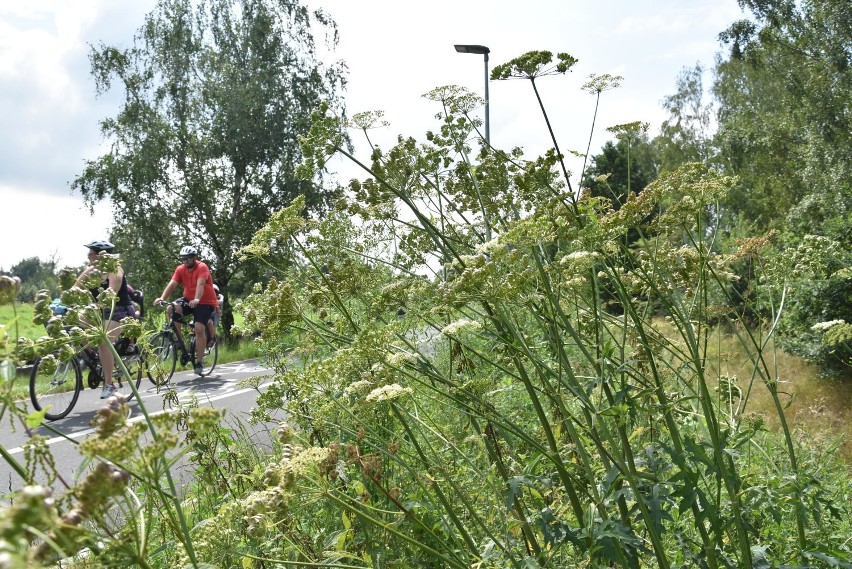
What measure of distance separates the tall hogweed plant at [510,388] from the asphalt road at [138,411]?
76 cm

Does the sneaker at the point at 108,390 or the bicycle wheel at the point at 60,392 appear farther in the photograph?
the bicycle wheel at the point at 60,392

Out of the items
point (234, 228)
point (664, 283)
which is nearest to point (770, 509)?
point (664, 283)

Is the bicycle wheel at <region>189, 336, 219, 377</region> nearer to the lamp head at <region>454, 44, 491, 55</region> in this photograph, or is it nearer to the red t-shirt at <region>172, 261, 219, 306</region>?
the red t-shirt at <region>172, 261, 219, 306</region>

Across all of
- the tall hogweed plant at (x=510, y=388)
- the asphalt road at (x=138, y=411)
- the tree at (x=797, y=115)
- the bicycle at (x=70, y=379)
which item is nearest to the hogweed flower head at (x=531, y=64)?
the tall hogweed plant at (x=510, y=388)

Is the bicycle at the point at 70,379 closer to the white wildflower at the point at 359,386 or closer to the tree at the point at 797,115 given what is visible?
the white wildflower at the point at 359,386

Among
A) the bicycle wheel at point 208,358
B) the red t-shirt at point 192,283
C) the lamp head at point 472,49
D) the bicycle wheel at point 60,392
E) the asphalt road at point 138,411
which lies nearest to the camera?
the asphalt road at point 138,411

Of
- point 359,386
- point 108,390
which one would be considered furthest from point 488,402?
point 108,390

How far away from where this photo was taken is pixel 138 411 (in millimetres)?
8695

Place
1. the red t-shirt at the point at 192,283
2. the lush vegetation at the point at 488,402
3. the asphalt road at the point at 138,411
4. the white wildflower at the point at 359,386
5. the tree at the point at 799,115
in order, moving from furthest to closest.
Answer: the tree at the point at 799,115, the red t-shirt at the point at 192,283, the asphalt road at the point at 138,411, the white wildflower at the point at 359,386, the lush vegetation at the point at 488,402

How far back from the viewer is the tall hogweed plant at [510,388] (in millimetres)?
2100

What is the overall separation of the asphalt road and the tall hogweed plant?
2.50 feet

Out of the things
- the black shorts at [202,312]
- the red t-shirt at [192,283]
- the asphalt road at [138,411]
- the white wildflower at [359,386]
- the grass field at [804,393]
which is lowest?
the grass field at [804,393]

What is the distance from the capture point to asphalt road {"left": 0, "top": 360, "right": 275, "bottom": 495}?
263 inches

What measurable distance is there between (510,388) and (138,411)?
7226 millimetres
